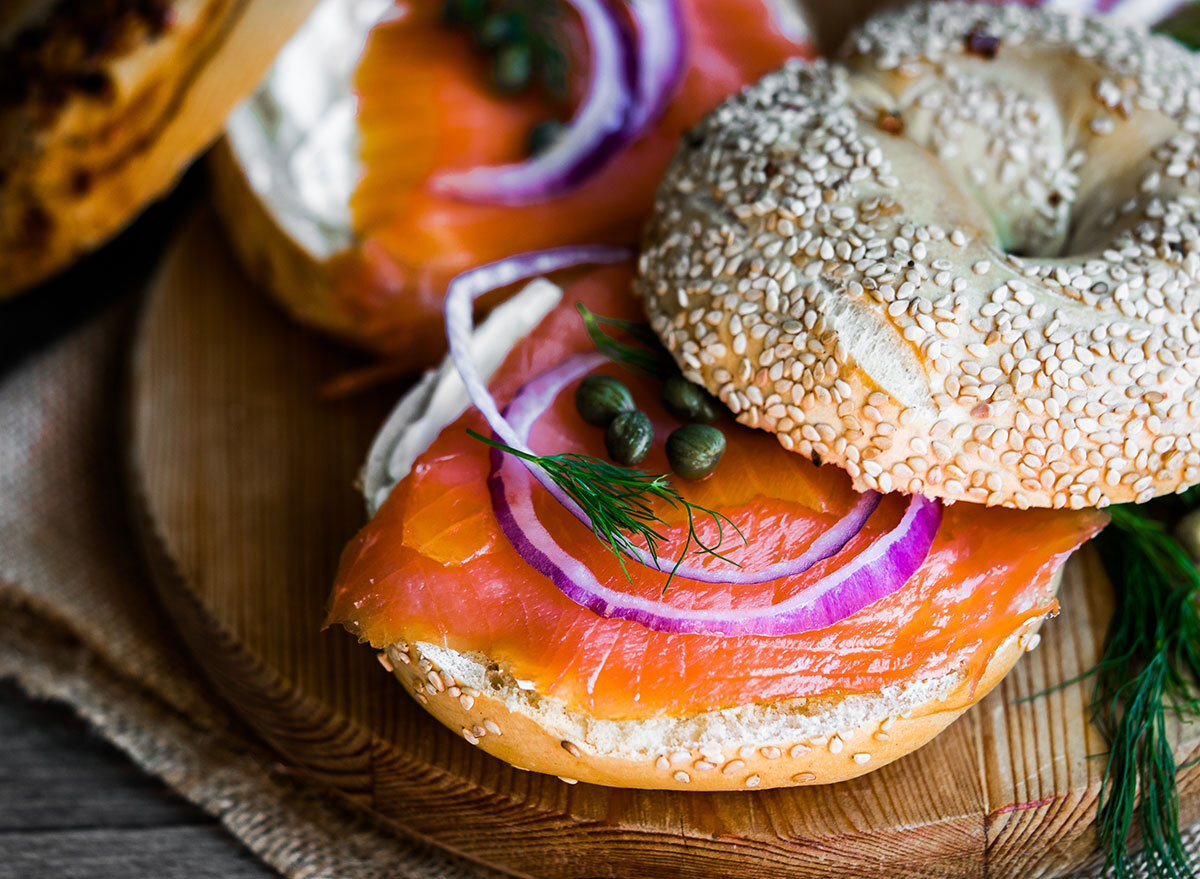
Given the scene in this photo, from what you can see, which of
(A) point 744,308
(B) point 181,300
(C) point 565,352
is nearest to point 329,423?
(B) point 181,300

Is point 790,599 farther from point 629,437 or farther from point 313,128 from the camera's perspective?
point 313,128

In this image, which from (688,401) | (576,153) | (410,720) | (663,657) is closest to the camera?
(663,657)

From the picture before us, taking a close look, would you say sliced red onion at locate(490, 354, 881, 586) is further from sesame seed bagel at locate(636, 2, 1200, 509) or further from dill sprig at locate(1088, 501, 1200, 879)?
dill sprig at locate(1088, 501, 1200, 879)

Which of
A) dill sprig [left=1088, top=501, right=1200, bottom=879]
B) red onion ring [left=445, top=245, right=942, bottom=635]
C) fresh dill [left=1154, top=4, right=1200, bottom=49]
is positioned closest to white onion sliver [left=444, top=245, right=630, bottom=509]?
red onion ring [left=445, top=245, right=942, bottom=635]

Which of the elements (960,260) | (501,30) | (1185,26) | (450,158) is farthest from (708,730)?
(1185,26)

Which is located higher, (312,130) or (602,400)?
(312,130)

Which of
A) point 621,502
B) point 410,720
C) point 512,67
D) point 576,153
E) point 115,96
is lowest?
point 410,720
